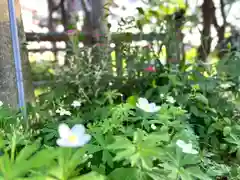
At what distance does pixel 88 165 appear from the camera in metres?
0.91

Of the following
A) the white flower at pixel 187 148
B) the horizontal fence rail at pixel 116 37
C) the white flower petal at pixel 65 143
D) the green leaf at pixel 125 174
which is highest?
the horizontal fence rail at pixel 116 37

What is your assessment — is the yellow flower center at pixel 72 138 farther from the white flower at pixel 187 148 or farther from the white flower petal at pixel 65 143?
the white flower at pixel 187 148

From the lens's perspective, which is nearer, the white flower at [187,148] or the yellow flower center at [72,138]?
the yellow flower center at [72,138]

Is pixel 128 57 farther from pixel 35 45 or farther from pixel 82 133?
pixel 35 45

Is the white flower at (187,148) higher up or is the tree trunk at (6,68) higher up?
the tree trunk at (6,68)

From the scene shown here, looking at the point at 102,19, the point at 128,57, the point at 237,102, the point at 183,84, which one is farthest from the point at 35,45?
the point at 237,102

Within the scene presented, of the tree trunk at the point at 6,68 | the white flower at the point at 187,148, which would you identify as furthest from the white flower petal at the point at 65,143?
the tree trunk at the point at 6,68

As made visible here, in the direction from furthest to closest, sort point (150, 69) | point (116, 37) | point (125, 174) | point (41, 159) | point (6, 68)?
point (116, 37)
point (150, 69)
point (6, 68)
point (125, 174)
point (41, 159)

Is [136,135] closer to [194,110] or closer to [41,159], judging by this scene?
[41,159]

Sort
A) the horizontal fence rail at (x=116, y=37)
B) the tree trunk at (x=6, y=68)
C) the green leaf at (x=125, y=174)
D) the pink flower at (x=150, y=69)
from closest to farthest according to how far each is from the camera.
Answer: the green leaf at (x=125, y=174), the tree trunk at (x=6, y=68), the pink flower at (x=150, y=69), the horizontal fence rail at (x=116, y=37)

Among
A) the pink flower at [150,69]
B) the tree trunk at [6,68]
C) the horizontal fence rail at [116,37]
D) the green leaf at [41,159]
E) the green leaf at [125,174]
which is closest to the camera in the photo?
the green leaf at [41,159]

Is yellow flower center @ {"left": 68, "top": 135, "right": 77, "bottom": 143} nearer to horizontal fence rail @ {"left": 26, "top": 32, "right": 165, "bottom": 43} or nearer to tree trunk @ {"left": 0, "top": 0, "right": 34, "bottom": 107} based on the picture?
tree trunk @ {"left": 0, "top": 0, "right": 34, "bottom": 107}

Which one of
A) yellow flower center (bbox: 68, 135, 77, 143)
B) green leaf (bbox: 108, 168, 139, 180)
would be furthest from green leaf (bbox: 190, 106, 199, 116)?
yellow flower center (bbox: 68, 135, 77, 143)

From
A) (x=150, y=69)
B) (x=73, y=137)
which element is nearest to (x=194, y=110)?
(x=150, y=69)
